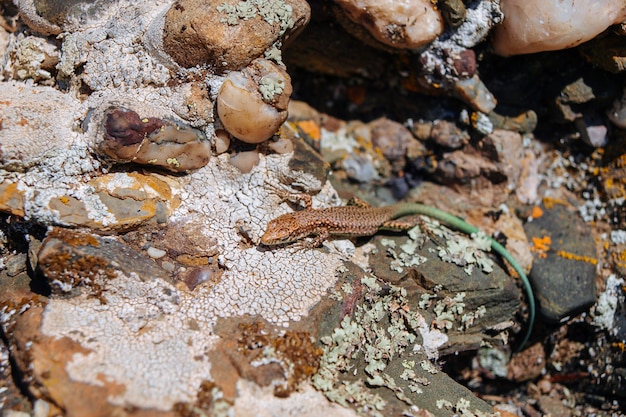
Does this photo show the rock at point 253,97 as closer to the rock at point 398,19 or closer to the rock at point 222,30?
the rock at point 222,30

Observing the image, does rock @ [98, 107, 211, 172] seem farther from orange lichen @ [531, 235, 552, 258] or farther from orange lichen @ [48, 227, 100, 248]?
orange lichen @ [531, 235, 552, 258]

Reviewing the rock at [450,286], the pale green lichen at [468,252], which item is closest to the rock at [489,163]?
the pale green lichen at [468,252]

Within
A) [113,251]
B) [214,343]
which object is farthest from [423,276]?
[113,251]

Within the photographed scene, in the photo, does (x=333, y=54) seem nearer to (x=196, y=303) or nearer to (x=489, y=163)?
(x=489, y=163)

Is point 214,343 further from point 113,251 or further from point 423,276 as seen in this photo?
point 423,276

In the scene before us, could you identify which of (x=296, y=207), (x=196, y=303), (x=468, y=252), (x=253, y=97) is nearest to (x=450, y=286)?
(x=468, y=252)
